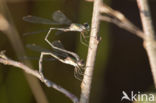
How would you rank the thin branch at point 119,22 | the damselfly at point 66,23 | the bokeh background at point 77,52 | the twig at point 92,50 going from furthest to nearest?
the bokeh background at point 77,52
the thin branch at point 119,22
the damselfly at point 66,23
the twig at point 92,50

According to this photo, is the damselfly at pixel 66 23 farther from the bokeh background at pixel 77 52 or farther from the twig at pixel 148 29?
the bokeh background at pixel 77 52

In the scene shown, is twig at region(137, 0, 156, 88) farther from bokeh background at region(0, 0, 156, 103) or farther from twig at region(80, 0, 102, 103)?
bokeh background at region(0, 0, 156, 103)

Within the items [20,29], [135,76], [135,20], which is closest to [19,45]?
[20,29]

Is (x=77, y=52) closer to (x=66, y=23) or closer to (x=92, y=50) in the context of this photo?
(x=66, y=23)

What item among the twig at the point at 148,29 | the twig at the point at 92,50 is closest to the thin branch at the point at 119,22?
the twig at the point at 148,29

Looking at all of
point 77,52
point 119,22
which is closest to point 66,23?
point 119,22

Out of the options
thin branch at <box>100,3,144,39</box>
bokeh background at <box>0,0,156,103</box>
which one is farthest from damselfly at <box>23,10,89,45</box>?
bokeh background at <box>0,0,156,103</box>

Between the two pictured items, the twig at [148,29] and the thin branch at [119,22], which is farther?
the thin branch at [119,22]

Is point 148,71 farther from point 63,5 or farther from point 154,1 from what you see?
point 63,5
